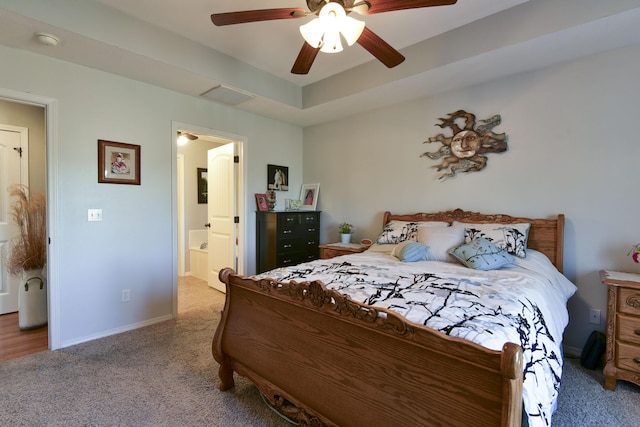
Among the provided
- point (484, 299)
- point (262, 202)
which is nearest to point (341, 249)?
point (262, 202)

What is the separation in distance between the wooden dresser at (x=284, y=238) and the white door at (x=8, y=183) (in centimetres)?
265

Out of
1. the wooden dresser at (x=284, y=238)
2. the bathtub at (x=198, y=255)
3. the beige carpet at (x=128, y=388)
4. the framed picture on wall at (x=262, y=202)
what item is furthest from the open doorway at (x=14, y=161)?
the wooden dresser at (x=284, y=238)

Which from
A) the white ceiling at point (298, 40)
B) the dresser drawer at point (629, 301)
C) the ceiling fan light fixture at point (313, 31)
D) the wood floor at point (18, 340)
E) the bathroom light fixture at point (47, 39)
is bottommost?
the wood floor at point (18, 340)

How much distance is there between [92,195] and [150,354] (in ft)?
4.87

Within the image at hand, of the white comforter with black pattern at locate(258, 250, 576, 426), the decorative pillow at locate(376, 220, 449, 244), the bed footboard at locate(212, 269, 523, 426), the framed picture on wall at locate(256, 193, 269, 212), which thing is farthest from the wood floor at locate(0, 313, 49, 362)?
the decorative pillow at locate(376, 220, 449, 244)

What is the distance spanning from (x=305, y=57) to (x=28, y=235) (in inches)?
127

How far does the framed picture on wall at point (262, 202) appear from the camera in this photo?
13.1ft

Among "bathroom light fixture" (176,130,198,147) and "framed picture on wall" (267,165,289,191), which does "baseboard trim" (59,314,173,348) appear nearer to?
"framed picture on wall" (267,165,289,191)

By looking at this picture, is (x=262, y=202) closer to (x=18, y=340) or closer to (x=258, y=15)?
(x=258, y=15)

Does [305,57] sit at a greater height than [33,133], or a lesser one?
greater

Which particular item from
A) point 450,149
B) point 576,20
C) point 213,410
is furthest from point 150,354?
point 576,20

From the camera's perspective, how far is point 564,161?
2.57 m

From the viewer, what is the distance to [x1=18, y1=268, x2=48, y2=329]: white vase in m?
2.97

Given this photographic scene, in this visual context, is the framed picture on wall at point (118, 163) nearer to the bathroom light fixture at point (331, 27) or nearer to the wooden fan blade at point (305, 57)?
the wooden fan blade at point (305, 57)
